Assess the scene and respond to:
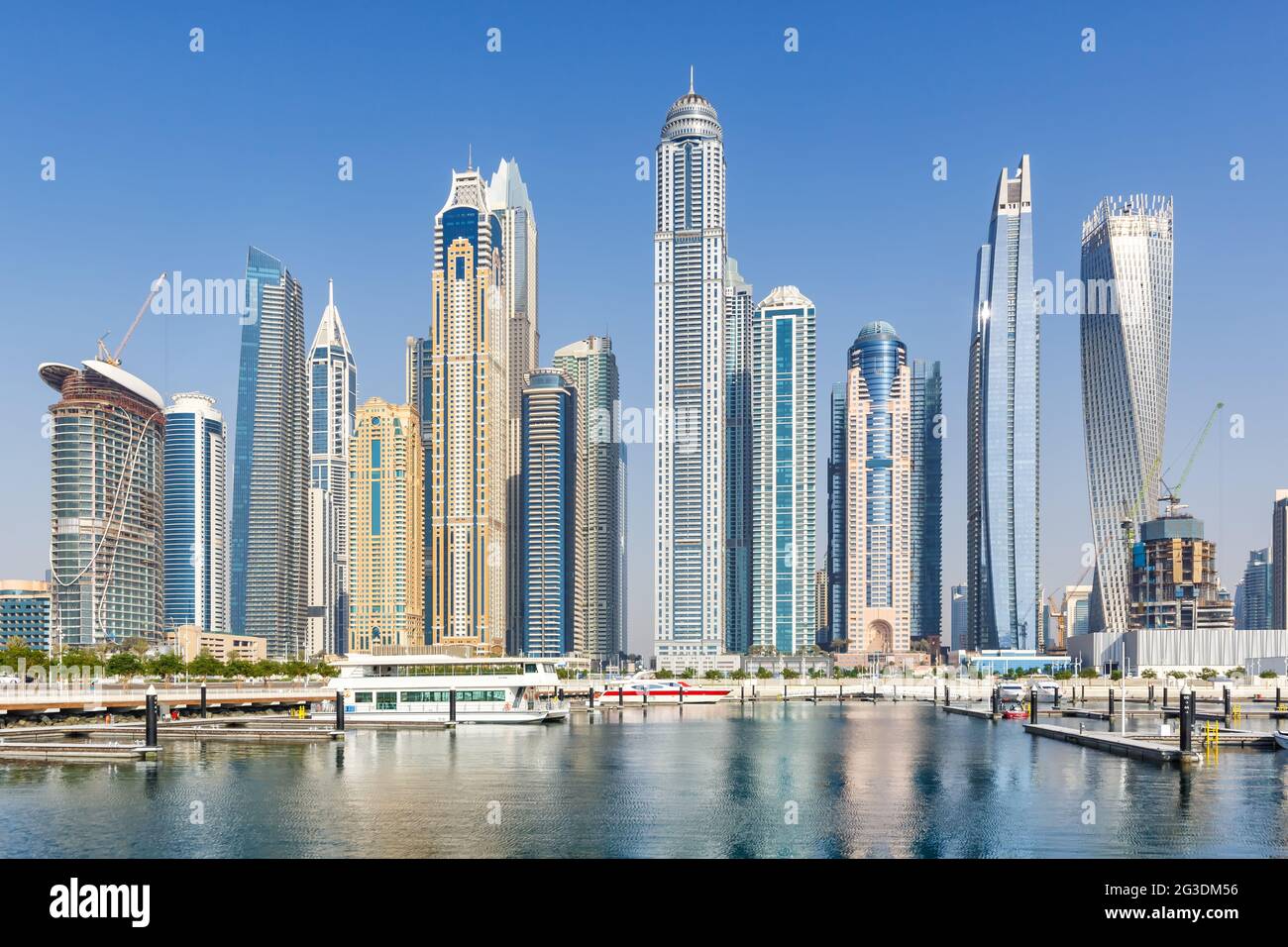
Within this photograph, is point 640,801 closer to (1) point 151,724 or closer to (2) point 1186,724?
(1) point 151,724

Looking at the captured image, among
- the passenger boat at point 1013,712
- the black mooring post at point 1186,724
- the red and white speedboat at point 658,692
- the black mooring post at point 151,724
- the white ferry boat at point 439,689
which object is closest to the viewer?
the black mooring post at point 1186,724

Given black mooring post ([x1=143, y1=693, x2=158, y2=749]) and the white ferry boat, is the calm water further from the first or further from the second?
the white ferry boat

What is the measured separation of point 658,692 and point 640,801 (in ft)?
353

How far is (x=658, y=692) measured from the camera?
163 meters

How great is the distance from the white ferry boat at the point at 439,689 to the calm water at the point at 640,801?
677 inches

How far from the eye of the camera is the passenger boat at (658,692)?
160 metres

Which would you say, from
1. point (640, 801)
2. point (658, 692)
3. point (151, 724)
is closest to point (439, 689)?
point (151, 724)

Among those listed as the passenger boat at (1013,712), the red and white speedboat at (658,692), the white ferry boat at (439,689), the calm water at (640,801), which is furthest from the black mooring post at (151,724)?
the passenger boat at (1013,712)

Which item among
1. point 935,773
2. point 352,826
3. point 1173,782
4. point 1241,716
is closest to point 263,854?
point 352,826

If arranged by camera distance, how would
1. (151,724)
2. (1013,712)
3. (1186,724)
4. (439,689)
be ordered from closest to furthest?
(1186,724), (151,724), (439,689), (1013,712)

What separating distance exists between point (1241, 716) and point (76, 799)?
102m

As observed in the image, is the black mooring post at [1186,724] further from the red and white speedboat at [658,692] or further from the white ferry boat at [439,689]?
the red and white speedboat at [658,692]
